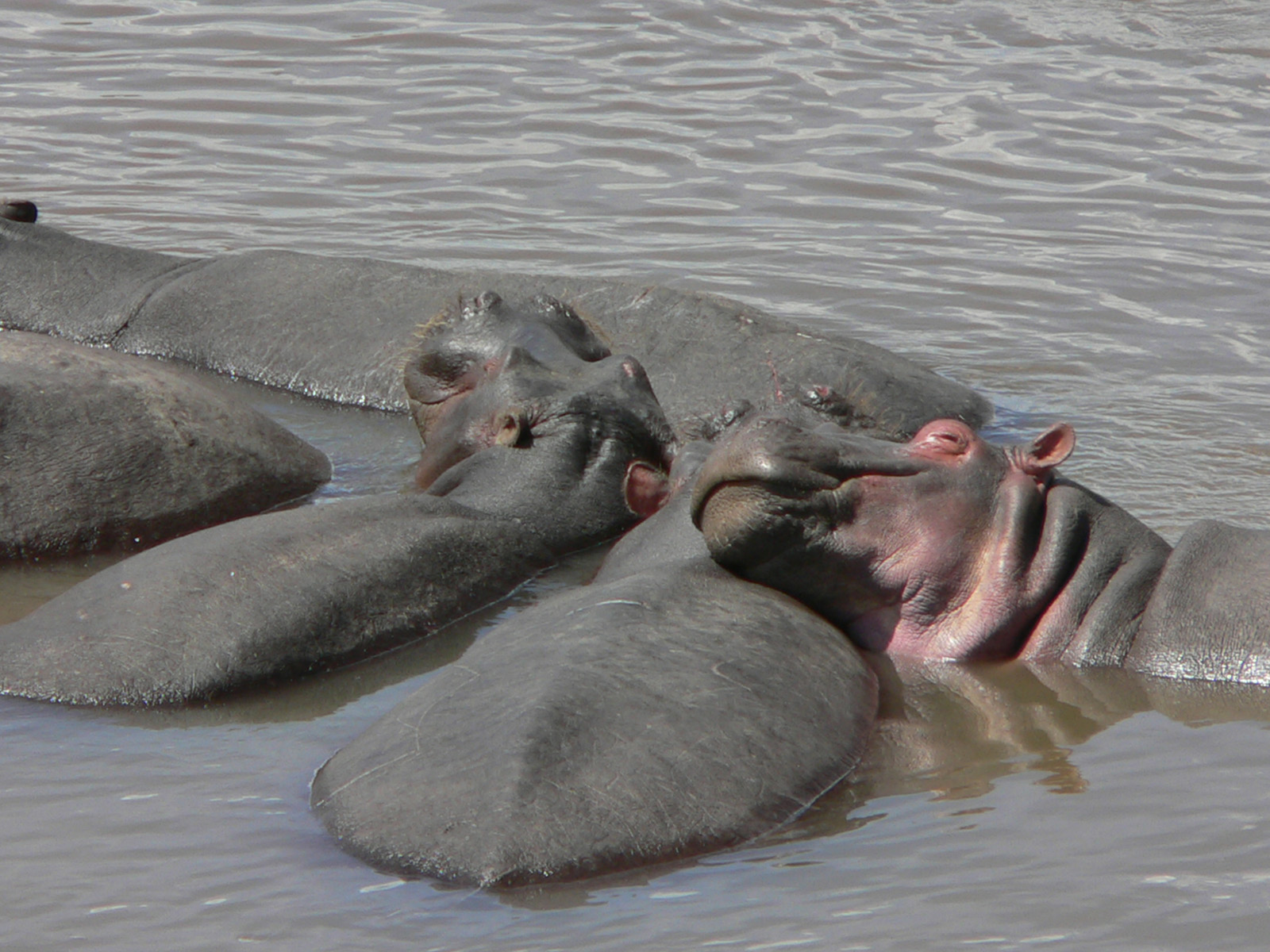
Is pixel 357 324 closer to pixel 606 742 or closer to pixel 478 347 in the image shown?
pixel 478 347

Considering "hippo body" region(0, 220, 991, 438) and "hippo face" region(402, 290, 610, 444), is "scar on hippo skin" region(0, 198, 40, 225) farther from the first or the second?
"hippo face" region(402, 290, 610, 444)

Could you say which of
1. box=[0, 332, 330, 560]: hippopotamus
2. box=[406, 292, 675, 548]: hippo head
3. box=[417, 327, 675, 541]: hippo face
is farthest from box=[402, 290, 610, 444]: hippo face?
box=[0, 332, 330, 560]: hippopotamus

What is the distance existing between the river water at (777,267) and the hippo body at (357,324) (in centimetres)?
39

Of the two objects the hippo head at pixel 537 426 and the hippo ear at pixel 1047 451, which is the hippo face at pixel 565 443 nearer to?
the hippo head at pixel 537 426

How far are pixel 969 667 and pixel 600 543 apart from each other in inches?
65.6

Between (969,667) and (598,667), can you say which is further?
(969,667)

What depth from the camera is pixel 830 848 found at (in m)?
3.84

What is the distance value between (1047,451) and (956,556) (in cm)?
43

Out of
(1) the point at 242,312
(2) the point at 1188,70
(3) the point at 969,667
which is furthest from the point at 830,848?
(2) the point at 1188,70

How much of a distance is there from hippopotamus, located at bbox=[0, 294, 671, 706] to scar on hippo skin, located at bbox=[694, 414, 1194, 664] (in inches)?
36.6

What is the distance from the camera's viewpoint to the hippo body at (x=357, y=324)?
757 centimetres

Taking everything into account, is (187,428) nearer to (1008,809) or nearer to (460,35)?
(1008,809)

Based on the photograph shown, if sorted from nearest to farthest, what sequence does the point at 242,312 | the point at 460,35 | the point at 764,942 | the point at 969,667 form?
the point at 764,942 < the point at 969,667 < the point at 242,312 < the point at 460,35

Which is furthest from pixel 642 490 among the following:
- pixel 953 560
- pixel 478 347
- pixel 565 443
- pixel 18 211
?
pixel 18 211
